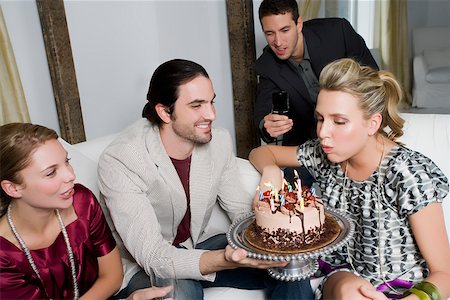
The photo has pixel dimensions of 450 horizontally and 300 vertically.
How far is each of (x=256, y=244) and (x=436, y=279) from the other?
0.48 metres

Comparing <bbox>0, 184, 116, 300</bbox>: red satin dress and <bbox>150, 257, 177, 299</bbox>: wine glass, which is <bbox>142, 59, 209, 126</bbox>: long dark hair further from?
<bbox>150, 257, 177, 299</bbox>: wine glass

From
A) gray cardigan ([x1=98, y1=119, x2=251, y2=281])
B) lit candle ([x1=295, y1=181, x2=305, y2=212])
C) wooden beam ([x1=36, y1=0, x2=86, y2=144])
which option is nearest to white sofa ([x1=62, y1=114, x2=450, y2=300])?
gray cardigan ([x1=98, y1=119, x2=251, y2=281])

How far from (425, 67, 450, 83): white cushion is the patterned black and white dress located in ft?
6.84

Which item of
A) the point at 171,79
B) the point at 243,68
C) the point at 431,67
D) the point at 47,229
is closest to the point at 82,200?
the point at 47,229

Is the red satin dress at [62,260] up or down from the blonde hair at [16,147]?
down

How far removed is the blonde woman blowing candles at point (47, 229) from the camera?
4.37 ft

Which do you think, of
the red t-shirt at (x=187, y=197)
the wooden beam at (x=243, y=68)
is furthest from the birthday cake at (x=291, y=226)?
the wooden beam at (x=243, y=68)

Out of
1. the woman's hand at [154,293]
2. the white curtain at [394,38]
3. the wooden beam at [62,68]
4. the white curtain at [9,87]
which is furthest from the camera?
the white curtain at [394,38]

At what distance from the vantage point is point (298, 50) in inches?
94.2

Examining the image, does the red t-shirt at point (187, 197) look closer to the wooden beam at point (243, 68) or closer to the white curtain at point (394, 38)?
the wooden beam at point (243, 68)

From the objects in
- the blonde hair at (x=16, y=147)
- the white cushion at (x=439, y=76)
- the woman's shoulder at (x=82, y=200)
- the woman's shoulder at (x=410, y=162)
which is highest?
the blonde hair at (x=16, y=147)

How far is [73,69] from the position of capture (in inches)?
113

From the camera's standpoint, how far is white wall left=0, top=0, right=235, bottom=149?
2.80 meters

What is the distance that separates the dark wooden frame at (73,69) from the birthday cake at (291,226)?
1817mm
